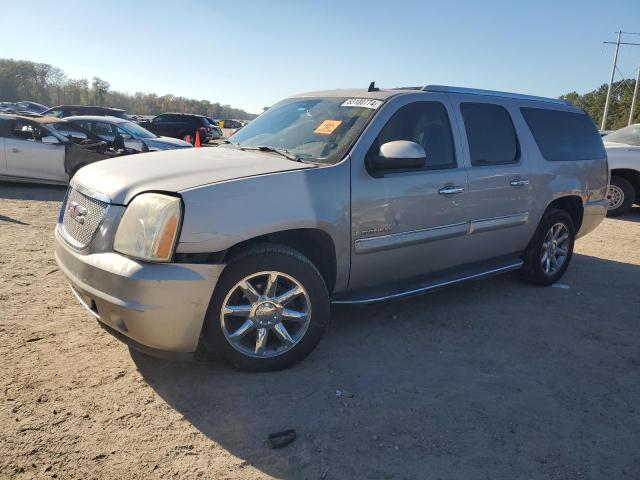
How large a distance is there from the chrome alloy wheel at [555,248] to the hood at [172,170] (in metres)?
3.15

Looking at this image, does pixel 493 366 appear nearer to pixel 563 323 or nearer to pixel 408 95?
pixel 563 323

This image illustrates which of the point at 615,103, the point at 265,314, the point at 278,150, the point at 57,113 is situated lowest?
the point at 265,314

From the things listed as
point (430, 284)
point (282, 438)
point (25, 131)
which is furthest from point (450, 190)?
point (25, 131)

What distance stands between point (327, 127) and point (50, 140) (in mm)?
7870

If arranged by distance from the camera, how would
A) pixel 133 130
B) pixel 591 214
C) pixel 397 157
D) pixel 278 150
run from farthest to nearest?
pixel 133 130, pixel 591 214, pixel 278 150, pixel 397 157

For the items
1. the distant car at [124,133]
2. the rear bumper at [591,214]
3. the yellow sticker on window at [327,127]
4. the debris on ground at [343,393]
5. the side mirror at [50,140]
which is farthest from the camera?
the distant car at [124,133]

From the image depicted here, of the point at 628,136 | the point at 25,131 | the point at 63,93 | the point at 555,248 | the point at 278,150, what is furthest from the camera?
the point at 63,93

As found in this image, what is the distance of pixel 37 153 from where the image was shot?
9516mm

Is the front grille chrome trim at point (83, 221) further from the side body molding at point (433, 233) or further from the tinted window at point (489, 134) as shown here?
the tinted window at point (489, 134)

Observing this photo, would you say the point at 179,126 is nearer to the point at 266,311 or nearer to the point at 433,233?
the point at 433,233

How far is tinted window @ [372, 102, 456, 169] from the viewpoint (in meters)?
3.72

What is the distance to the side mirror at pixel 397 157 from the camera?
3.35 metres

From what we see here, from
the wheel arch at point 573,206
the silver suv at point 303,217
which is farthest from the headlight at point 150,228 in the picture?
the wheel arch at point 573,206

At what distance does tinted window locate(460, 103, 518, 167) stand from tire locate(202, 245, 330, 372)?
197cm
